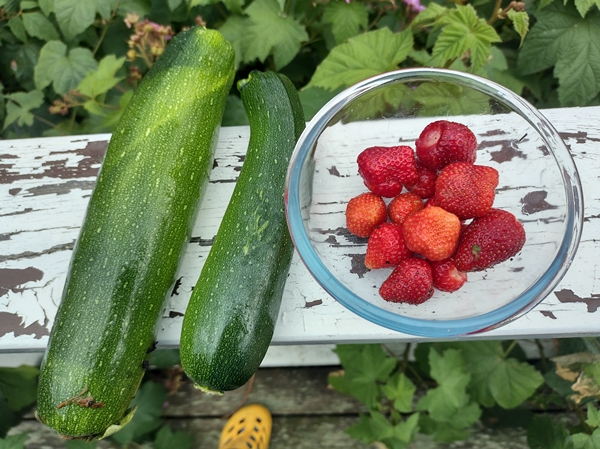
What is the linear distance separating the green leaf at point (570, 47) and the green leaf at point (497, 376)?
52 cm

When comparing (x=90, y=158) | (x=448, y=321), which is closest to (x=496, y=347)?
(x=448, y=321)

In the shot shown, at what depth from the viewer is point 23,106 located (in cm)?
101

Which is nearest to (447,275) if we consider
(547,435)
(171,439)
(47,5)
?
(547,435)

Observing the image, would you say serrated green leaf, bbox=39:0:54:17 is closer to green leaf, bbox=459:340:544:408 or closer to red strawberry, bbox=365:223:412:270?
red strawberry, bbox=365:223:412:270

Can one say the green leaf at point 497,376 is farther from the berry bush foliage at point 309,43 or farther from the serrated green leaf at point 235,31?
the serrated green leaf at point 235,31

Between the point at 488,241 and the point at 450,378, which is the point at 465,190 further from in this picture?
the point at 450,378

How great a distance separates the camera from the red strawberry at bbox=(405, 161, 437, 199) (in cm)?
65

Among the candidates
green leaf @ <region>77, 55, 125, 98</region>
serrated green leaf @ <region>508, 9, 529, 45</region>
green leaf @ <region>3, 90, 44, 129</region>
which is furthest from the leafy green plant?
green leaf @ <region>3, 90, 44, 129</region>

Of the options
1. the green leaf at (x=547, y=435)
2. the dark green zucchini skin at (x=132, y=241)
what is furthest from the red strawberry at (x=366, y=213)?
the green leaf at (x=547, y=435)

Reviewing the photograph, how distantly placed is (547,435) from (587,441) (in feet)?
0.43

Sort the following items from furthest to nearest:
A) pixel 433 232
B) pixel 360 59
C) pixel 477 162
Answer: pixel 360 59 → pixel 477 162 → pixel 433 232

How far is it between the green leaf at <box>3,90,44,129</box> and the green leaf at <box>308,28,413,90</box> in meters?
0.59

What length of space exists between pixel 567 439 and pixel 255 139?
77cm

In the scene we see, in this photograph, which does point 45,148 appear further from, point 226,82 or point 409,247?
point 409,247
